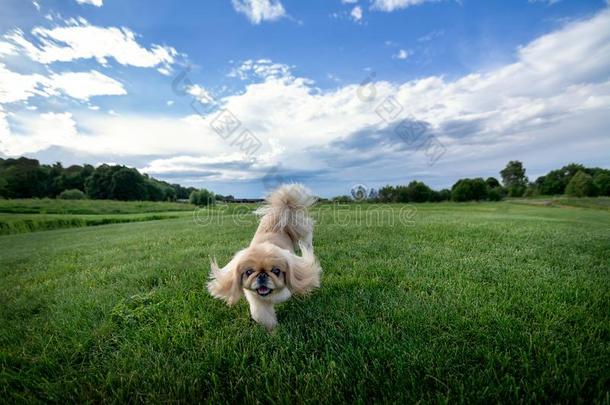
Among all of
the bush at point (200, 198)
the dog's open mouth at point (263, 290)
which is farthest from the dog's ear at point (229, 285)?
the bush at point (200, 198)

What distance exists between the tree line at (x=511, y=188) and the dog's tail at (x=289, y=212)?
42.5ft

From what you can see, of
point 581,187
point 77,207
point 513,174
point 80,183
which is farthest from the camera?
point 513,174

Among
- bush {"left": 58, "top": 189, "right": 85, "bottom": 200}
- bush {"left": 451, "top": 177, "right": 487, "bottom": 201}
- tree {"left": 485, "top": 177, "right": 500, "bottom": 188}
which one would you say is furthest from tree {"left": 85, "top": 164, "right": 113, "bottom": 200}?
tree {"left": 485, "top": 177, "right": 500, "bottom": 188}

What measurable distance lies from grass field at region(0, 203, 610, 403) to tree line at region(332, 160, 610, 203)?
1446 centimetres

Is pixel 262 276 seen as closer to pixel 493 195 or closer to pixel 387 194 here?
pixel 387 194

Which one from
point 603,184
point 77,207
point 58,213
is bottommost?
point 58,213

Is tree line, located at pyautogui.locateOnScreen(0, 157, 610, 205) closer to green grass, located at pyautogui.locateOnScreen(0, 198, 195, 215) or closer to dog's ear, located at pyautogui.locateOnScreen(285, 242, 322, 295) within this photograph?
green grass, located at pyautogui.locateOnScreen(0, 198, 195, 215)

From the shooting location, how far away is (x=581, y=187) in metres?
36.0

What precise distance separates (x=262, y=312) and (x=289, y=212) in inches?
88.8

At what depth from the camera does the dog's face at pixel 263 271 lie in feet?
9.26

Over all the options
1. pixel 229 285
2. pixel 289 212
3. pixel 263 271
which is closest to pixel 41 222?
pixel 289 212

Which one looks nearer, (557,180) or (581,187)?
(581,187)

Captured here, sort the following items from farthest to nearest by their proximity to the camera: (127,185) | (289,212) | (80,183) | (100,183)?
(127,185), (100,183), (80,183), (289,212)

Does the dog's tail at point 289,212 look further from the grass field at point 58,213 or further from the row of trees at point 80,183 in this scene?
the grass field at point 58,213
